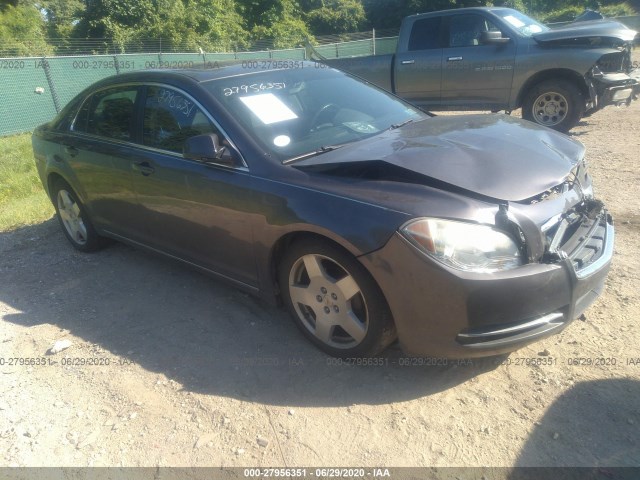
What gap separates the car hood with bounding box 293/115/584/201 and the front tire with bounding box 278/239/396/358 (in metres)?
0.49

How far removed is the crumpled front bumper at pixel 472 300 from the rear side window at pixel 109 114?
253 cm

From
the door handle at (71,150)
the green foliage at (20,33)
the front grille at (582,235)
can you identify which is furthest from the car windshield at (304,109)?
the green foliage at (20,33)

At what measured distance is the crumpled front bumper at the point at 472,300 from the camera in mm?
2422

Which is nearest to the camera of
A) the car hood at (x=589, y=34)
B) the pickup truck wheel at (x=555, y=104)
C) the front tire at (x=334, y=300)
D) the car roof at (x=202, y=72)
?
the front tire at (x=334, y=300)

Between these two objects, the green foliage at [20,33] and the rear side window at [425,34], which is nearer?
the rear side window at [425,34]

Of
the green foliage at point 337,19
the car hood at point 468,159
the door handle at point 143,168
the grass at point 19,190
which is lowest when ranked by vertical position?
the grass at point 19,190

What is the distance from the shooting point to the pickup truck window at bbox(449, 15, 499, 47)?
8445 millimetres

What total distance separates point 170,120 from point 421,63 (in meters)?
6.26

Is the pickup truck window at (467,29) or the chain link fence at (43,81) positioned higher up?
the pickup truck window at (467,29)

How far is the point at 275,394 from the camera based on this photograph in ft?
9.52

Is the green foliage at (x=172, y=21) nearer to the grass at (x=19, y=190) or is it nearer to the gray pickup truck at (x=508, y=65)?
the grass at (x=19, y=190)

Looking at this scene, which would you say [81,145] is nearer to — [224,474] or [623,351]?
[224,474]

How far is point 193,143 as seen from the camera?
3.22 m

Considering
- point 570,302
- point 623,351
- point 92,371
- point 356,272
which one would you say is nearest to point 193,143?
point 356,272
